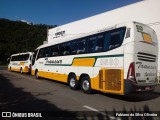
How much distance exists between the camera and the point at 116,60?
10172mm

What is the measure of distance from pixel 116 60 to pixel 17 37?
211 feet

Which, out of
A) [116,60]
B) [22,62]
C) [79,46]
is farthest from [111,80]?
[22,62]

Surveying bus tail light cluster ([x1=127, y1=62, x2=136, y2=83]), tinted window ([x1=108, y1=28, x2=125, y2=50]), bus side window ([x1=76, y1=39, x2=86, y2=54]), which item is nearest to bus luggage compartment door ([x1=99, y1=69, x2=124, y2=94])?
bus tail light cluster ([x1=127, y1=62, x2=136, y2=83])

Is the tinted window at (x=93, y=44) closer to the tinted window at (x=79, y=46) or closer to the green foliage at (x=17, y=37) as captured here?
the tinted window at (x=79, y=46)

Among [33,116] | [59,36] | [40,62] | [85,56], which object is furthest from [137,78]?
[59,36]

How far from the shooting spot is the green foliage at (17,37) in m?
69.2

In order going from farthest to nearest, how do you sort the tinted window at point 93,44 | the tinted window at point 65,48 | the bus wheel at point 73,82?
1. the tinted window at point 65,48
2. the bus wheel at point 73,82
3. the tinted window at point 93,44

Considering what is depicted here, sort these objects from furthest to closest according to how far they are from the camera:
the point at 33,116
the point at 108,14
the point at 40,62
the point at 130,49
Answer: the point at 108,14 → the point at 40,62 → the point at 130,49 → the point at 33,116

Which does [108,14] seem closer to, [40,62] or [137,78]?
[40,62]

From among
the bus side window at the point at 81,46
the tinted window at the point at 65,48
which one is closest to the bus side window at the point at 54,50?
the tinted window at the point at 65,48

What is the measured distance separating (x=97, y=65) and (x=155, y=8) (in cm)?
1224

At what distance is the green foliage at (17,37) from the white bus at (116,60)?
5622cm

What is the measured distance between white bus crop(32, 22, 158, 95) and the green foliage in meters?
56.2

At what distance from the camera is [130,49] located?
960 centimetres
